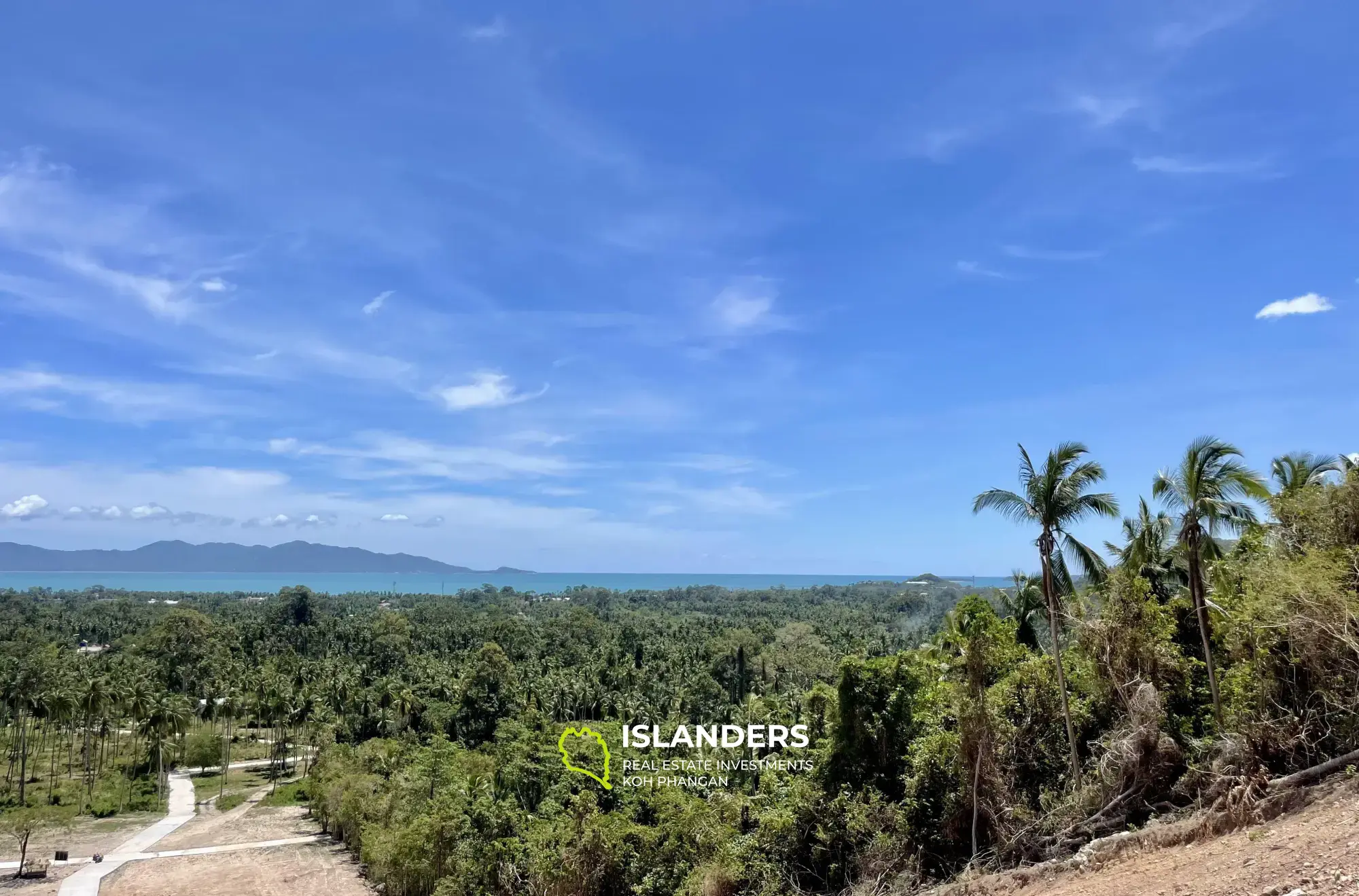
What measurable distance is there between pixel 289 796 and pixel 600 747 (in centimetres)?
3507

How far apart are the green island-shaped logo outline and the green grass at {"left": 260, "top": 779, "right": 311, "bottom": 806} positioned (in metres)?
27.6

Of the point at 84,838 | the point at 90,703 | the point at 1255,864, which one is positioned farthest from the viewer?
the point at 90,703

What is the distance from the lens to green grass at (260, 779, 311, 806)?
4712cm

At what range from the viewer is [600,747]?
Result: 82.3 feet

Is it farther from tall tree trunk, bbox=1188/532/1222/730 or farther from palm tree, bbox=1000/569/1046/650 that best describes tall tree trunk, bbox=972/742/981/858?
palm tree, bbox=1000/569/1046/650

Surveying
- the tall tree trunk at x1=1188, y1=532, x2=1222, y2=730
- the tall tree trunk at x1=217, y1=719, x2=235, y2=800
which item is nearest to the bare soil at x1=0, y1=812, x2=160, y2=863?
the tall tree trunk at x1=217, y1=719, x2=235, y2=800

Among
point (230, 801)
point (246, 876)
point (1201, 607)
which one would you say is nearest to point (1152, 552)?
point (1201, 607)

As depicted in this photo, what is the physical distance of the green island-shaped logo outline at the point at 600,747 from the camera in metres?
23.0

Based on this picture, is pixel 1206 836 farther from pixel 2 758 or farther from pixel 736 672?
pixel 2 758

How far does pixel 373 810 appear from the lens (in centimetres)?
3297

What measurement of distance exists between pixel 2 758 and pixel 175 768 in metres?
10.3

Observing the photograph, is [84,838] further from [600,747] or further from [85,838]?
[600,747]

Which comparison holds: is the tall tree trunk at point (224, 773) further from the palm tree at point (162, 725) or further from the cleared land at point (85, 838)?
the cleared land at point (85, 838)

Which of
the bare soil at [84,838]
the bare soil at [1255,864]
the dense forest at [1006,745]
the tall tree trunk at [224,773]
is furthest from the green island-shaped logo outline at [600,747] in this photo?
the tall tree trunk at [224,773]
